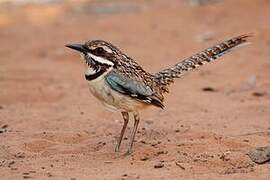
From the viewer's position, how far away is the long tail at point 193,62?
26.4ft

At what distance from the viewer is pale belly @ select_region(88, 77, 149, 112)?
7258 mm

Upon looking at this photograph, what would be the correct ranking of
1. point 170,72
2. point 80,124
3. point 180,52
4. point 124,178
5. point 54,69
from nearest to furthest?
point 124,178, point 170,72, point 80,124, point 54,69, point 180,52

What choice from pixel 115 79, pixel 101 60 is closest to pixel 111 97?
pixel 115 79

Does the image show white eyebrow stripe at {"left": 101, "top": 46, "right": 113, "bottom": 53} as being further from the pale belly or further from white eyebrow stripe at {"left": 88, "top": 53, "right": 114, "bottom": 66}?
the pale belly

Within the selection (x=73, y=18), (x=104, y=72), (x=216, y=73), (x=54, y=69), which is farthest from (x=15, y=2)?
(x=104, y=72)

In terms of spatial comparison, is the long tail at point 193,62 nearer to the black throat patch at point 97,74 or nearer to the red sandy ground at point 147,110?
the red sandy ground at point 147,110

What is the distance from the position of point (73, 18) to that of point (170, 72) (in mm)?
9320

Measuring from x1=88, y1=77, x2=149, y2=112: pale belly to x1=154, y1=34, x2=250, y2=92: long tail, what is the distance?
0.65 meters

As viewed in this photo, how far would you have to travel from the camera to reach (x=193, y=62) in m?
8.21

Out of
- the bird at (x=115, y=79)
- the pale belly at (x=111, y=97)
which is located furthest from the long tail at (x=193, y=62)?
the pale belly at (x=111, y=97)

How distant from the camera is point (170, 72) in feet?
26.6

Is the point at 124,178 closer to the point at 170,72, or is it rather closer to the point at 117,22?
the point at 170,72

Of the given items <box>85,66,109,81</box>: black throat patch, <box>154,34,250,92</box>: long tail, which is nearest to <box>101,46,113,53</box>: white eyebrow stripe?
<box>85,66,109,81</box>: black throat patch

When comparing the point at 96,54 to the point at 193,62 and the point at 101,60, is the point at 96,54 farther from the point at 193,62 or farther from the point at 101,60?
the point at 193,62
